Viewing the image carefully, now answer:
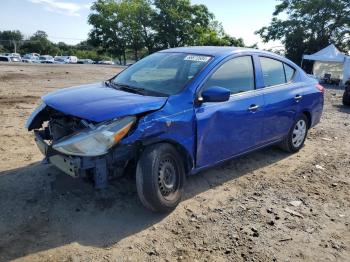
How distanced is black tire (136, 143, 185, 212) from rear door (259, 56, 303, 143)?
1774mm

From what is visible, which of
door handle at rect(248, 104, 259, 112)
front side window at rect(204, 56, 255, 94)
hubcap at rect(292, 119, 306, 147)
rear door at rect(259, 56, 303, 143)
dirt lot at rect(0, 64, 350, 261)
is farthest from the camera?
hubcap at rect(292, 119, 306, 147)

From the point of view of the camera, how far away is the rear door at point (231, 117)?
13.6ft

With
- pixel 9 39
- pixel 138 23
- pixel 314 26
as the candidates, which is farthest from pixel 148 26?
pixel 9 39

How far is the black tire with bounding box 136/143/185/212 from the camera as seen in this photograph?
355 cm

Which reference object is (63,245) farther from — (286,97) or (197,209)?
(286,97)

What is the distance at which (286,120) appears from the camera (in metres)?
5.54

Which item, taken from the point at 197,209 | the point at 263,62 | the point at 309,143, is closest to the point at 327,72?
the point at 309,143

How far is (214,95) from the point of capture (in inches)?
156

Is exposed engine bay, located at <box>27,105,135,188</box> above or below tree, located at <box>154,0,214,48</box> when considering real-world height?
below

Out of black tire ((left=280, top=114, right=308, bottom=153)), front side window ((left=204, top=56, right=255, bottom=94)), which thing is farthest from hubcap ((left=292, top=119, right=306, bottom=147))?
front side window ((left=204, top=56, right=255, bottom=94))

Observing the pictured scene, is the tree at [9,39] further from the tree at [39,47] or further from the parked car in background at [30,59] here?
the parked car in background at [30,59]

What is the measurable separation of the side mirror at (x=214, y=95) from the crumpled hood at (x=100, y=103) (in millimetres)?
460

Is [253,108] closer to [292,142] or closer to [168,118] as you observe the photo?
[168,118]

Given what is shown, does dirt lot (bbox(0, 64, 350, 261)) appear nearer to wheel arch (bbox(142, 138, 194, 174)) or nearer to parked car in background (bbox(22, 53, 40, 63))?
wheel arch (bbox(142, 138, 194, 174))
